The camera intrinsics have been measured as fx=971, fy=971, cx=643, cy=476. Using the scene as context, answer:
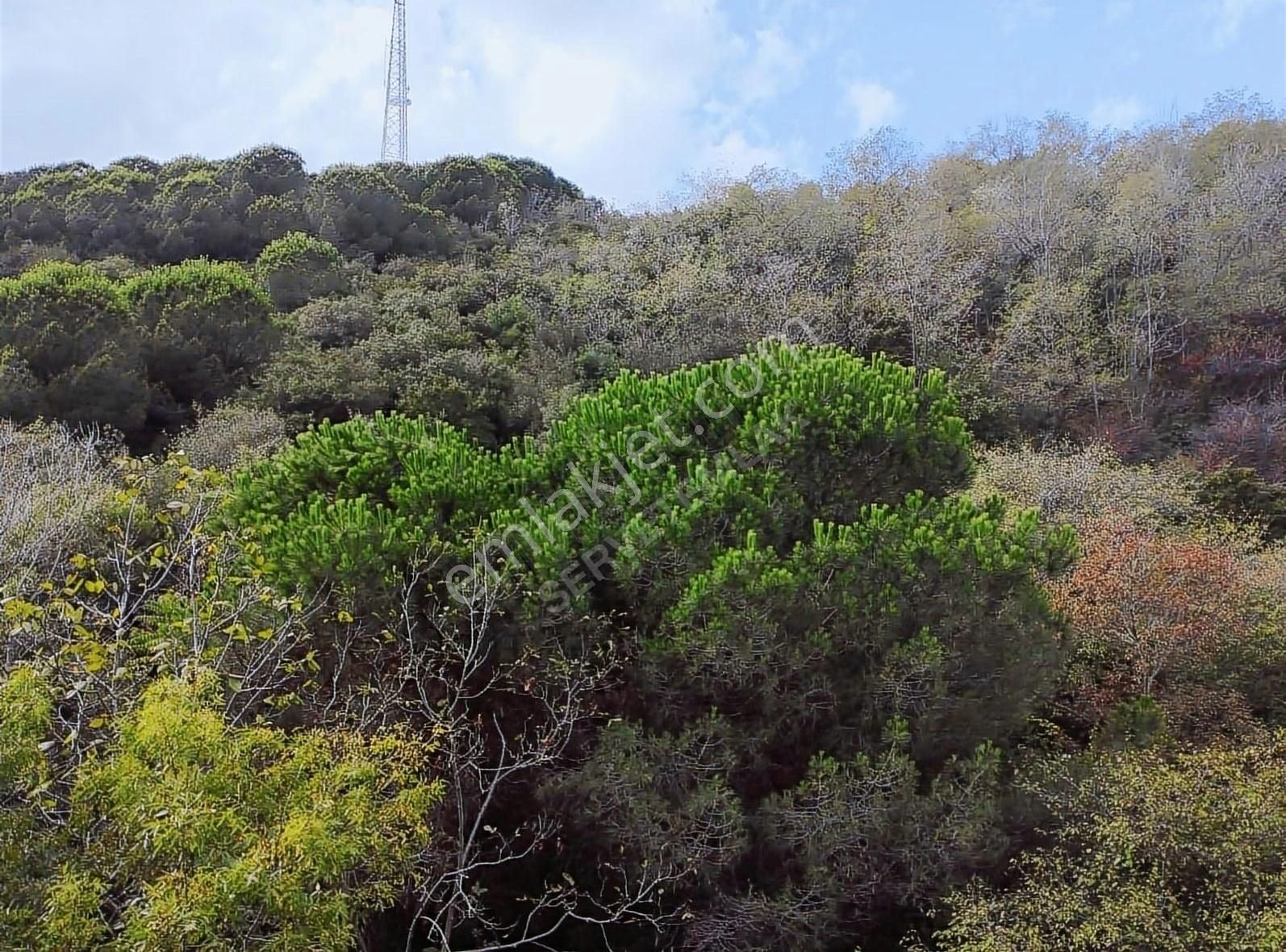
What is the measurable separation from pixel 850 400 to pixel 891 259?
1544cm

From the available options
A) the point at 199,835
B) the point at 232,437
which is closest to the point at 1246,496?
the point at 232,437

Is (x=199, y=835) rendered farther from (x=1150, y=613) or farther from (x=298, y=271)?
(x=298, y=271)

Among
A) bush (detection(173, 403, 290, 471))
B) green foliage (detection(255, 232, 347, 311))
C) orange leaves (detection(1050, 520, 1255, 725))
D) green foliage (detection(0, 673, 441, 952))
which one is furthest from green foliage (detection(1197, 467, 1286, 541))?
green foliage (detection(255, 232, 347, 311))

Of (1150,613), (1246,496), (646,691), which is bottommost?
Result: (1150,613)

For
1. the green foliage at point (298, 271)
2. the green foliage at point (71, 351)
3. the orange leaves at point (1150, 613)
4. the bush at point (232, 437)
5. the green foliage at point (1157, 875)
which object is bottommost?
the green foliage at point (1157, 875)

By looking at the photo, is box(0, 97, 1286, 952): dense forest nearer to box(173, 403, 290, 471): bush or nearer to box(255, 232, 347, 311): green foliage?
box(173, 403, 290, 471): bush

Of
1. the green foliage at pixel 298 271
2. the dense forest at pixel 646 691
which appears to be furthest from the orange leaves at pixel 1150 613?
the green foliage at pixel 298 271

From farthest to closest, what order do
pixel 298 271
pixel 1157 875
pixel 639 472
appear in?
pixel 298 271 → pixel 639 472 → pixel 1157 875

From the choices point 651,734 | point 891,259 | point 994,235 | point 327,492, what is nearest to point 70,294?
point 327,492

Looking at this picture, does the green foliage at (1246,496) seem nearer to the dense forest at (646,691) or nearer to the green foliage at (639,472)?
the dense forest at (646,691)

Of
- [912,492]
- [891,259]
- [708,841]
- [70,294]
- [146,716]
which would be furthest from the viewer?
[891,259]

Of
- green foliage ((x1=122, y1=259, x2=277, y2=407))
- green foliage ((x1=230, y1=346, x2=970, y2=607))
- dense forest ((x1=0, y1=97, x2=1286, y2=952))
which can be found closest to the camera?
dense forest ((x1=0, y1=97, x2=1286, y2=952))

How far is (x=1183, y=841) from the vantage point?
649cm

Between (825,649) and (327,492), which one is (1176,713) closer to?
(825,649)
